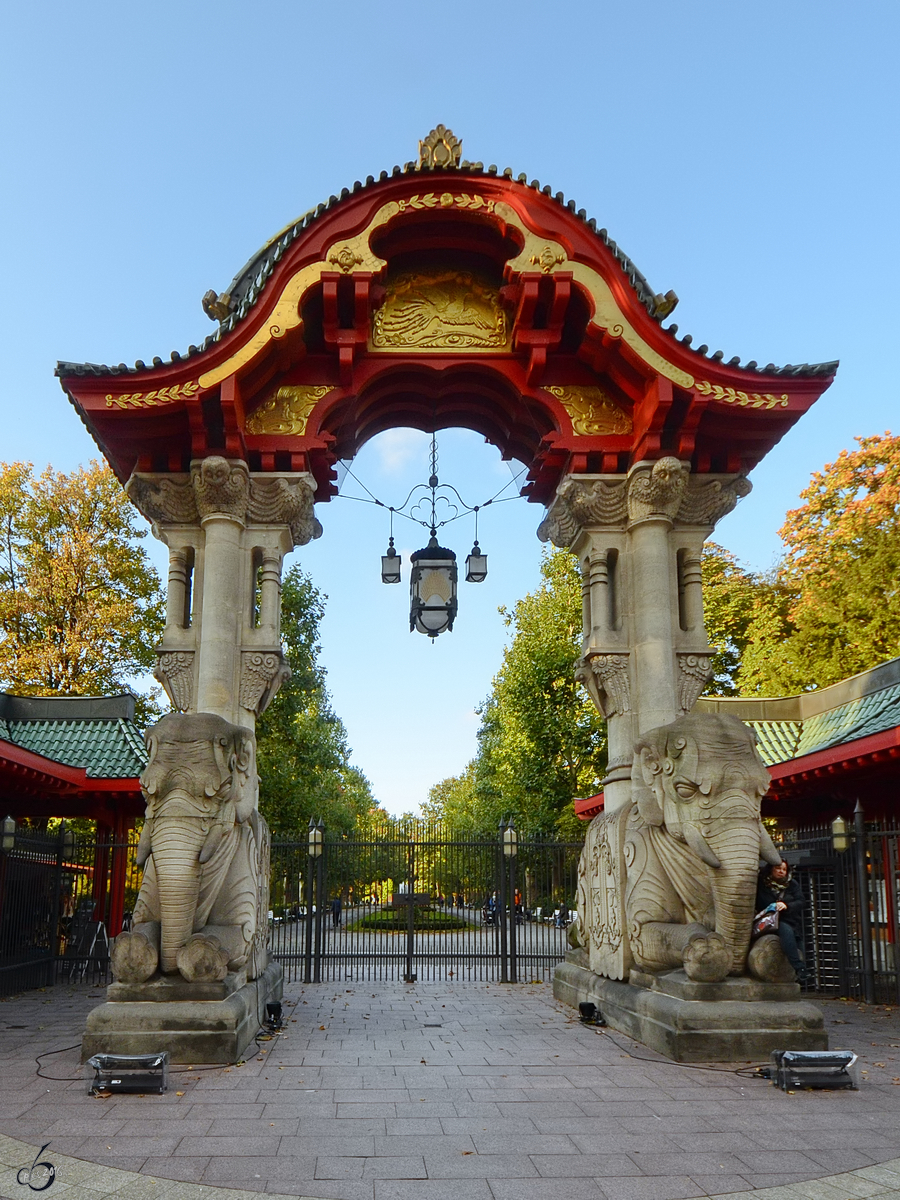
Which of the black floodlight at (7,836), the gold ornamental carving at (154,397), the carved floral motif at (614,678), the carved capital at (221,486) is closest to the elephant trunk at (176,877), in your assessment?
the carved capital at (221,486)

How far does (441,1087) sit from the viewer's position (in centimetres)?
688

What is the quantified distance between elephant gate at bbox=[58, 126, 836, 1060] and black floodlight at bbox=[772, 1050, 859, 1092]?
3757 millimetres

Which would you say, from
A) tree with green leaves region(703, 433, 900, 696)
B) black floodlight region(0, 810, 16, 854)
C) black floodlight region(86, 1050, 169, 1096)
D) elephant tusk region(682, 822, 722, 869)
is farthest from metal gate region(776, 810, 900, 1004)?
tree with green leaves region(703, 433, 900, 696)

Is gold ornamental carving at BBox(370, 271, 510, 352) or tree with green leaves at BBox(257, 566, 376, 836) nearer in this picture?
gold ornamental carving at BBox(370, 271, 510, 352)

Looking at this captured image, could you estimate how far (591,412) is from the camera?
436 inches

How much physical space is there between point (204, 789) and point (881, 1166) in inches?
204

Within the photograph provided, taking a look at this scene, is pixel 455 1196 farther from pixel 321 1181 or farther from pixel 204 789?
pixel 204 789

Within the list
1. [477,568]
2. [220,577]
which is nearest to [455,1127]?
Result: [220,577]

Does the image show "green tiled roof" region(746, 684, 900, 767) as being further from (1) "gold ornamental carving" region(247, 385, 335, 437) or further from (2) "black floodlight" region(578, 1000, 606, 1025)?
(1) "gold ornamental carving" region(247, 385, 335, 437)

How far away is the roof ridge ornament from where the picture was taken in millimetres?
10797

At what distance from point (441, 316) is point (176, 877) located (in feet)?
22.3

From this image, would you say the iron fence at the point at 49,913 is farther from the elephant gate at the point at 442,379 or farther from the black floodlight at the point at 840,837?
the black floodlight at the point at 840,837

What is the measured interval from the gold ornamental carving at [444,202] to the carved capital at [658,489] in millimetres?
3290

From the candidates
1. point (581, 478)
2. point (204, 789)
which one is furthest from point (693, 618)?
point (204, 789)
